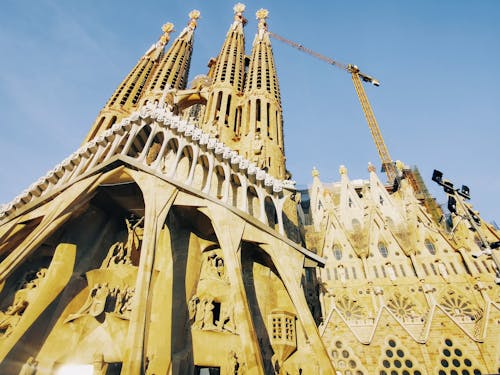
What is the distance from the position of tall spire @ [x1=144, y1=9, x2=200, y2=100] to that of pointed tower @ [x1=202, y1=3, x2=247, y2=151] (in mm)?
3852

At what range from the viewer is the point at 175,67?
26812 millimetres

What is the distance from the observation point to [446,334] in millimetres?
11938

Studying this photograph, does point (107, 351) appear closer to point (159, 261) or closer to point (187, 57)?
point (159, 261)

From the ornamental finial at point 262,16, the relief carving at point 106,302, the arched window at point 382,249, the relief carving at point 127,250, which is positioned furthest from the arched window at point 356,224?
the ornamental finial at point 262,16

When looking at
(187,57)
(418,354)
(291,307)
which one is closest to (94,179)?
(291,307)

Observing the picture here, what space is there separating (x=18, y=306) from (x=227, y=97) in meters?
17.3

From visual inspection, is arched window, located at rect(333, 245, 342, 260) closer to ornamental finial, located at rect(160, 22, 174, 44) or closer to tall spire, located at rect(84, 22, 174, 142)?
tall spire, located at rect(84, 22, 174, 142)

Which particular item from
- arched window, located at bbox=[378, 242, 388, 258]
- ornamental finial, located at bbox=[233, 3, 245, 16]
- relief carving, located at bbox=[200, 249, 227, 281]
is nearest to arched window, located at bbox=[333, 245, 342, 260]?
arched window, located at bbox=[378, 242, 388, 258]

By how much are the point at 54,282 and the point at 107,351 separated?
3408 mm

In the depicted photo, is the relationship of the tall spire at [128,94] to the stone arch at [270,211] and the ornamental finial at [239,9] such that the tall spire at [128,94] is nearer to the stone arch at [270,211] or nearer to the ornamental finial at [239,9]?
the ornamental finial at [239,9]

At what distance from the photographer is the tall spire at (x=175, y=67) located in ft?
78.2

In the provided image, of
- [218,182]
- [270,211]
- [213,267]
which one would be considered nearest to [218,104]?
[218,182]

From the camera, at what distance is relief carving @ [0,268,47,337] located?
33.4 feet

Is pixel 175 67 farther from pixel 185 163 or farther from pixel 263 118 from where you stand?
pixel 185 163
